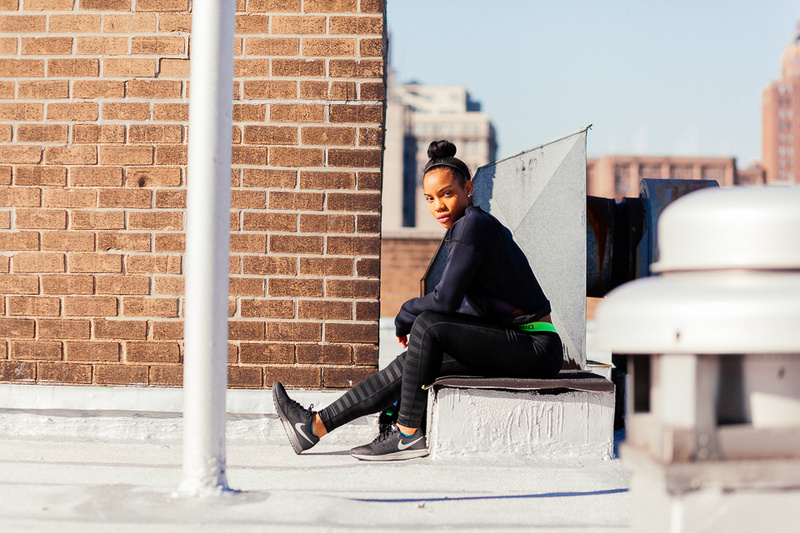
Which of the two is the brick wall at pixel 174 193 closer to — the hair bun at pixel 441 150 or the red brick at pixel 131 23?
the red brick at pixel 131 23

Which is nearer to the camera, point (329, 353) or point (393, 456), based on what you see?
point (393, 456)

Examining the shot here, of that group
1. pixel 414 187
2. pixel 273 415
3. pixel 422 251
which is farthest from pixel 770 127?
pixel 273 415

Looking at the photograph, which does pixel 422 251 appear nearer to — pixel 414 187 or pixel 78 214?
pixel 78 214

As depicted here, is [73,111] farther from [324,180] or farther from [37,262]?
[324,180]

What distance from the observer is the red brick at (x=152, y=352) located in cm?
356

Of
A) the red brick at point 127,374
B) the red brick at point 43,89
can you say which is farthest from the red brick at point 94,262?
the red brick at point 43,89

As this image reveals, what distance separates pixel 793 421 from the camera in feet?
4.38

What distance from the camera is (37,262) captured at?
360 cm

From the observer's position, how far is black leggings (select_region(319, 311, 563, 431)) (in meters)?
3.10

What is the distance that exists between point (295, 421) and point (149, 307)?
973 millimetres

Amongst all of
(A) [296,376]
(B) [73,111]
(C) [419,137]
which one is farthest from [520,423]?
(C) [419,137]

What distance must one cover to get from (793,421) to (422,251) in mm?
10575

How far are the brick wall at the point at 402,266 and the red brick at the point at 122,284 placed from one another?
814cm

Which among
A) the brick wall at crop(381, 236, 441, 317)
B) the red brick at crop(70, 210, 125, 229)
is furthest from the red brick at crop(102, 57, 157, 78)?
the brick wall at crop(381, 236, 441, 317)
